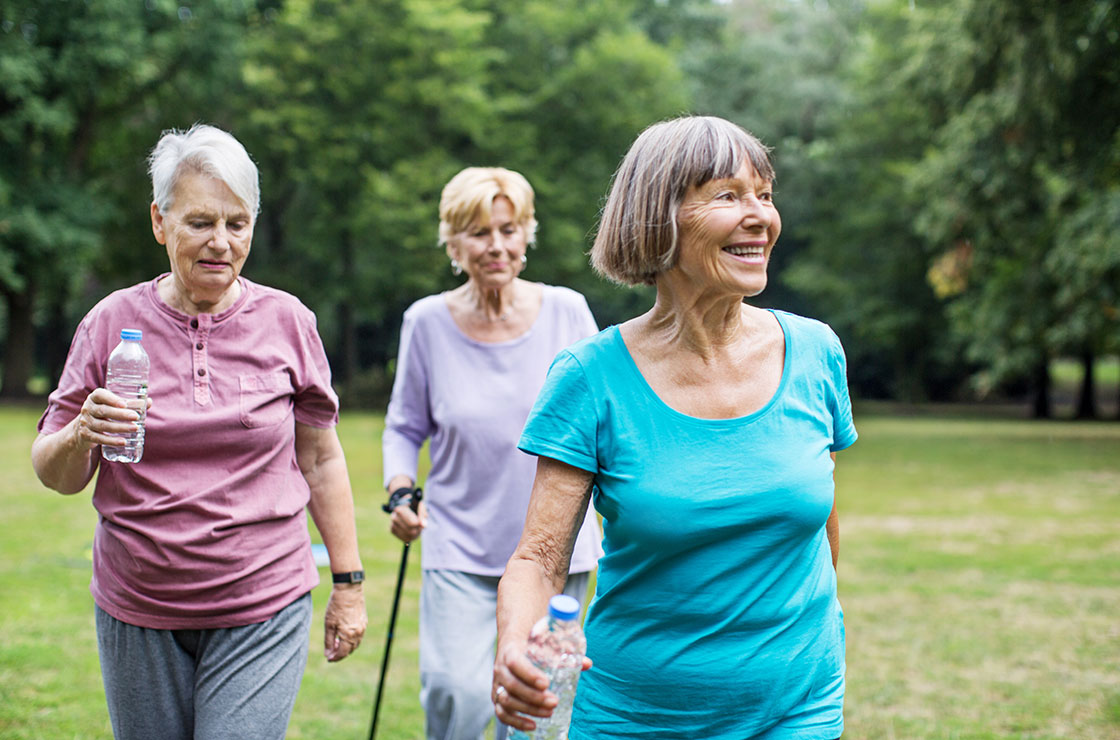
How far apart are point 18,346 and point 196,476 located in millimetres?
33769

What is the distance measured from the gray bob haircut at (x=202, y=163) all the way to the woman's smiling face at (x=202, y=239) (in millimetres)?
18

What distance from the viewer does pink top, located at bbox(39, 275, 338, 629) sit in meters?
2.79

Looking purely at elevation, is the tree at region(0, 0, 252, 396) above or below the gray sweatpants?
above

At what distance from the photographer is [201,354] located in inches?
114

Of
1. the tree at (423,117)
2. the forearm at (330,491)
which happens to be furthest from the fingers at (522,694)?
the tree at (423,117)

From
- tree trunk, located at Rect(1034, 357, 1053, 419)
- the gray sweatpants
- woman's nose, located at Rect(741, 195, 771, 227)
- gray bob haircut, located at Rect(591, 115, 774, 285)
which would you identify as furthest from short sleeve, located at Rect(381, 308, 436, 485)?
tree trunk, located at Rect(1034, 357, 1053, 419)

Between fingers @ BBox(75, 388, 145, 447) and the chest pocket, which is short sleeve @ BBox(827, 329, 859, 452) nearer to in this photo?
the chest pocket

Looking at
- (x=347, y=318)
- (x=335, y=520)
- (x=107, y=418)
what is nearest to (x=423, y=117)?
(x=347, y=318)

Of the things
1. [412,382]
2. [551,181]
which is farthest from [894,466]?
[412,382]

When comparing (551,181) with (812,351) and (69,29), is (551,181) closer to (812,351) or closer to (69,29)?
(69,29)

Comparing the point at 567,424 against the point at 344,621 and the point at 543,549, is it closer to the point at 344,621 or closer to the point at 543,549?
the point at 543,549

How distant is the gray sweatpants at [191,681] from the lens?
2.81 meters

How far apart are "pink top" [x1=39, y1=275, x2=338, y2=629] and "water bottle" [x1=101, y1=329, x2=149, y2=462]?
0.12ft

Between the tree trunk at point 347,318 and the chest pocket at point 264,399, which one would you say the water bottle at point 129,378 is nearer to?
the chest pocket at point 264,399
